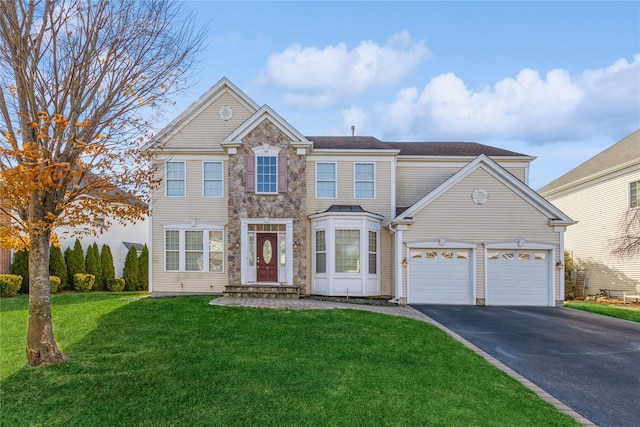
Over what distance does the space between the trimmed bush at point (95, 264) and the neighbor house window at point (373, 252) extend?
1423cm

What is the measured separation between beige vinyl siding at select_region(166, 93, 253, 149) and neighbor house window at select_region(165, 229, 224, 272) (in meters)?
3.63

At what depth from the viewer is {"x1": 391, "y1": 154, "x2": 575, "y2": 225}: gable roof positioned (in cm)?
1392

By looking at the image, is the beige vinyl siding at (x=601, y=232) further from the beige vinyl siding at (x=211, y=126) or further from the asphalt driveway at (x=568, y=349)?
the beige vinyl siding at (x=211, y=126)

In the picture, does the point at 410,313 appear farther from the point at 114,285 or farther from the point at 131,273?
the point at 131,273

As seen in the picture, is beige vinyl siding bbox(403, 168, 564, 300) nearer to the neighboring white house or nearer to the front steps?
the front steps

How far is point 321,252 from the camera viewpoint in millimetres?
14852

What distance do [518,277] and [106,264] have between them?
1965cm

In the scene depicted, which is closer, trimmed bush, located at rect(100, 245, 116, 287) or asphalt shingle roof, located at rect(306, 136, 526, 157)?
asphalt shingle roof, located at rect(306, 136, 526, 157)

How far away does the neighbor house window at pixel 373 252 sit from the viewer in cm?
1478

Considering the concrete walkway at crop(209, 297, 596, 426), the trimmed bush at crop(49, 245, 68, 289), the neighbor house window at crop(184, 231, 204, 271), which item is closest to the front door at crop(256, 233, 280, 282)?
the concrete walkway at crop(209, 297, 596, 426)

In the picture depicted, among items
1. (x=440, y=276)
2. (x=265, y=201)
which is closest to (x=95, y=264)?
(x=265, y=201)

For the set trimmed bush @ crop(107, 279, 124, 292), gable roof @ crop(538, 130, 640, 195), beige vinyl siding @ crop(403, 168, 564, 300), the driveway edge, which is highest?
gable roof @ crop(538, 130, 640, 195)

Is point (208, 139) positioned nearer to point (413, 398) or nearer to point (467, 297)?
point (467, 297)

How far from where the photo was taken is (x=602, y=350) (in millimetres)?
8070
